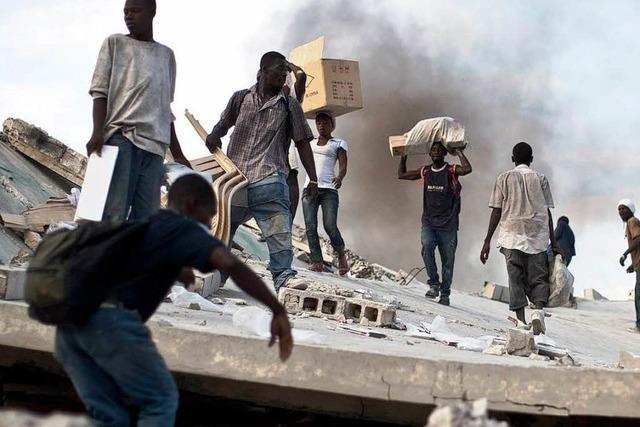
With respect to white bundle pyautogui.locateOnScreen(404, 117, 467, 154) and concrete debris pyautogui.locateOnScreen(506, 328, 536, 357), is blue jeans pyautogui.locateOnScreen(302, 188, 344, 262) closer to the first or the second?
white bundle pyautogui.locateOnScreen(404, 117, 467, 154)

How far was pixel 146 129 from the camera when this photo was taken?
18.3 ft

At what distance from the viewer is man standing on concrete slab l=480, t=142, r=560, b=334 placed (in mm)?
8227

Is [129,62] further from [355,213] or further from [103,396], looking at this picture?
[355,213]

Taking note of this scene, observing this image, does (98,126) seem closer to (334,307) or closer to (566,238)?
(334,307)

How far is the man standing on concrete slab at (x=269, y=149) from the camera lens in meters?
7.04

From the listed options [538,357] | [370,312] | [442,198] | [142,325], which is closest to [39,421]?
[142,325]

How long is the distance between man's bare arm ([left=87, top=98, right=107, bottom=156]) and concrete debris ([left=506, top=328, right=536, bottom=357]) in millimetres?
2615

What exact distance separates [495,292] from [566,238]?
5.40 feet

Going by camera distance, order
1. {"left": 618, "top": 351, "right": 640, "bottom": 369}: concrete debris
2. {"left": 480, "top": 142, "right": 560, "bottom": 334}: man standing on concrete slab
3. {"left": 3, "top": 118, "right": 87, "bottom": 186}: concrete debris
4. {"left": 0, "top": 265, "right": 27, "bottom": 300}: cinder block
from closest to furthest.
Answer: {"left": 0, "top": 265, "right": 27, "bottom": 300}: cinder block
{"left": 618, "top": 351, "right": 640, "bottom": 369}: concrete debris
{"left": 480, "top": 142, "right": 560, "bottom": 334}: man standing on concrete slab
{"left": 3, "top": 118, "right": 87, "bottom": 186}: concrete debris

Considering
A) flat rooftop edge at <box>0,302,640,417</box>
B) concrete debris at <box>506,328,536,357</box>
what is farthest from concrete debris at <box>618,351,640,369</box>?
flat rooftop edge at <box>0,302,640,417</box>

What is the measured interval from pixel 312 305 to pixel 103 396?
3589 mm

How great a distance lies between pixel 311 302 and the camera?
22.7 feet

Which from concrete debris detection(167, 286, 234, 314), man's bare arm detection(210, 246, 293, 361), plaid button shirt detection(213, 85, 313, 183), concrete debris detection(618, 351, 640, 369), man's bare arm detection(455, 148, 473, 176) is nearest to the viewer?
man's bare arm detection(210, 246, 293, 361)

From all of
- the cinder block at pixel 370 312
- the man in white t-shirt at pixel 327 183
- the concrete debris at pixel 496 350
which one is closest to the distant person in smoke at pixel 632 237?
the man in white t-shirt at pixel 327 183
